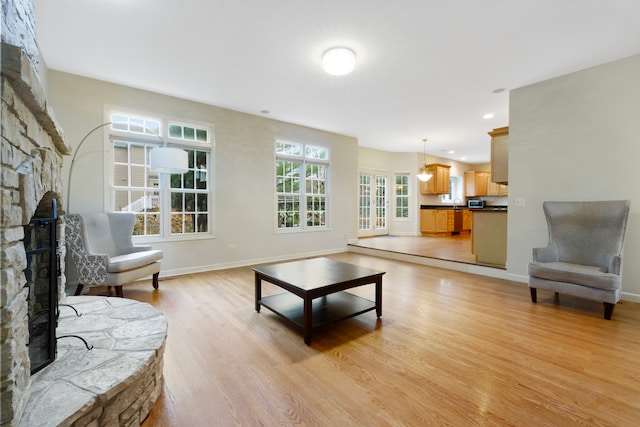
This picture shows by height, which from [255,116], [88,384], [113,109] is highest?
[255,116]

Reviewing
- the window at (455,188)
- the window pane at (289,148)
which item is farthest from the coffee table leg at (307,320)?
the window at (455,188)

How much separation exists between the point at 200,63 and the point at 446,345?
155 inches

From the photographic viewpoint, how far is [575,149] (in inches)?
139

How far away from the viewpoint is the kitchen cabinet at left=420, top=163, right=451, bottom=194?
29.1ft

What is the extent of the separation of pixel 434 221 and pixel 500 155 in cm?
452

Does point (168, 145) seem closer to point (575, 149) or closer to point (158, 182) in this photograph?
point (158, 182)

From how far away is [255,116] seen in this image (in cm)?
515

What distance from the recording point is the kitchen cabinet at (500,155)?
4.44 metres

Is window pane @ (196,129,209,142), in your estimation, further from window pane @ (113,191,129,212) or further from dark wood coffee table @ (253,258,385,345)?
dark wood coffee table @ (253,258,385,345)

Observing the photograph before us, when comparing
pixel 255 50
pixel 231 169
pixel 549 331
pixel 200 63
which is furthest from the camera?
pixel 231 169

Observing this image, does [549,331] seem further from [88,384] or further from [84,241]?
[84,241]

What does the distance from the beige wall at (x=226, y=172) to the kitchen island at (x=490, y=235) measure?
289 cm

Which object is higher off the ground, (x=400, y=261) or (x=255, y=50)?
(x=255, y=50)

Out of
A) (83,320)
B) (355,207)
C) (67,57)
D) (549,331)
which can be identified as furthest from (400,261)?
(67,57)
